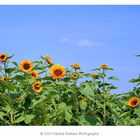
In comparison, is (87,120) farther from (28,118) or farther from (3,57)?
(3,57)

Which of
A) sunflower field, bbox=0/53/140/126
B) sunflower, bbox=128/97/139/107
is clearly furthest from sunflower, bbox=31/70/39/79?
sunflower, bbox=128/97/139/107

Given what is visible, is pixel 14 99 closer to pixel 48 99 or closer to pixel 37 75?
pixel 37 75

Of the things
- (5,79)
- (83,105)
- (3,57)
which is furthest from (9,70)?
(83,105)

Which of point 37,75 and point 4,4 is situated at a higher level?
point 4,4

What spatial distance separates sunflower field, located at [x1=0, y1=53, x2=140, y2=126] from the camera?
306cm

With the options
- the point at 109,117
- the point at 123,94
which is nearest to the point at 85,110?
the point at 109,117

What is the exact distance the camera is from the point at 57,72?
10.6ft

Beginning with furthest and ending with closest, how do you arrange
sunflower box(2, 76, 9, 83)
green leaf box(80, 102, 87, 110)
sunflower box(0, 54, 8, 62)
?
sunflower box(0, 54, 8, 62) → sunflower box(2, 76, 9, 83) → green leaf box(80, 102, 87, 110)

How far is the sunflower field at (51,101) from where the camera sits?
121 inches

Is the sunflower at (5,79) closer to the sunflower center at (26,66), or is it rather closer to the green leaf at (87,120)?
the sunflower center at (26,66)

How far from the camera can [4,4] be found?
3.10 m

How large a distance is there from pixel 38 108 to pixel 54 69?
29 cm

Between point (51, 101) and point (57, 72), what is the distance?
0.21 metres

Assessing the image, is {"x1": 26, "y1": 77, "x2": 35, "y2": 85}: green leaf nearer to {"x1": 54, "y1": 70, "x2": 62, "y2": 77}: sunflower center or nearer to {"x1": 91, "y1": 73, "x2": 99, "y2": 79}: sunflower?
{"x1": 54, "y1": 70, "x2": 62, "y2": 77}: sunflower center
